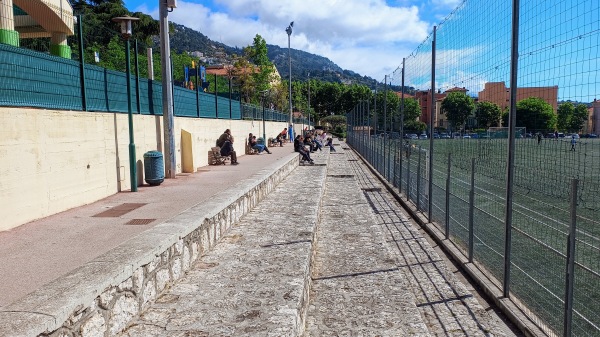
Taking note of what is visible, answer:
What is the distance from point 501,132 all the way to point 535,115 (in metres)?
0.75

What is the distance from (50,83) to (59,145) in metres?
0.94

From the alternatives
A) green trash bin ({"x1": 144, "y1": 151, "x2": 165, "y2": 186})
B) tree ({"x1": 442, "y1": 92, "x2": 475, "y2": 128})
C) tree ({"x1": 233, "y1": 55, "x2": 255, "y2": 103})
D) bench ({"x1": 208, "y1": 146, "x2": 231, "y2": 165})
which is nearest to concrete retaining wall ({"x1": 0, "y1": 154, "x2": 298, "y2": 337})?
tree ({"x1": 442, "y1": 92, "x2": 475, "y2": 128})

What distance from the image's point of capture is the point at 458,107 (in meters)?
7.02

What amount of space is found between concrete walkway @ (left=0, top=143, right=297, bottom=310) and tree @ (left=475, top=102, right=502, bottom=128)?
14.0 ft

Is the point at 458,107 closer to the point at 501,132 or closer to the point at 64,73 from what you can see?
the point at 501,132

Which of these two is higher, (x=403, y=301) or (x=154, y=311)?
(x=154, y=311)

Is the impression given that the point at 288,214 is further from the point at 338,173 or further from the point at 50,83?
the point at 338,173

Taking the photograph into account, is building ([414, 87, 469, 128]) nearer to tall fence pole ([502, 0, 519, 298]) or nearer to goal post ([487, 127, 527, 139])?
goal post ([487, 127, 527, 139])

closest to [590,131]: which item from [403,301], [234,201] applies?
[403,301]

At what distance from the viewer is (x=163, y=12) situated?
1168 centimetres

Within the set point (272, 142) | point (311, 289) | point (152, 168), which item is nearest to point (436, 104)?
point (311, 289)

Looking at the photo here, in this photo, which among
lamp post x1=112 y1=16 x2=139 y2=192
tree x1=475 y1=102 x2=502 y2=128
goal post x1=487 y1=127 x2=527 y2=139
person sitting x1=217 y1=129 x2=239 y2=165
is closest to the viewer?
goal post x1=487 y1=127 x2=527 y2=139

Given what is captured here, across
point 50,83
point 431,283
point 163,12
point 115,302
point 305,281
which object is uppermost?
point 163,12

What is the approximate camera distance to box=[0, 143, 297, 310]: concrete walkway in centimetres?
387
